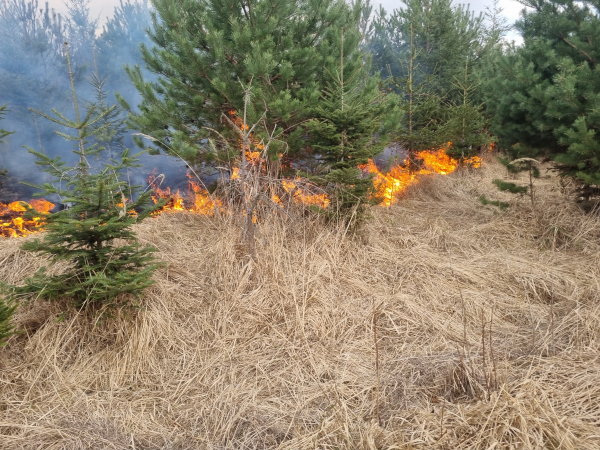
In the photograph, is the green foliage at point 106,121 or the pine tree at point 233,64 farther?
the green foliage at point 106,121

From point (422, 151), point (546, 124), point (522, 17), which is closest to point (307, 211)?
point (546, 124)

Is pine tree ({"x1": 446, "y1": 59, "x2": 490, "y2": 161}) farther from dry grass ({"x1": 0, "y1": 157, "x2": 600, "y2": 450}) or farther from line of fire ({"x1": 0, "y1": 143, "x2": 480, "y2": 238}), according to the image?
dry grass ({"x1": 0, "y1": 157, "x2": 600, "y2": 450})

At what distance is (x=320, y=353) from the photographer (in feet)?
9.23

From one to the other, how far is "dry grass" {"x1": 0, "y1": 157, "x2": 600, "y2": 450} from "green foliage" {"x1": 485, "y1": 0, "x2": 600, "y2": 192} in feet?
3.58

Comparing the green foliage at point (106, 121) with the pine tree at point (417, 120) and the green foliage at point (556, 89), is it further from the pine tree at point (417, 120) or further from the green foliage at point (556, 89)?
the green foliage at point (556, 89)

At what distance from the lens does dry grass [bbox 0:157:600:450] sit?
6.79 feet

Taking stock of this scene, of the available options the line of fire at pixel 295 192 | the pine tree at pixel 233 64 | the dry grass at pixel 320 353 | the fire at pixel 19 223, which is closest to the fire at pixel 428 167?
the line of fire at pixel 295 192

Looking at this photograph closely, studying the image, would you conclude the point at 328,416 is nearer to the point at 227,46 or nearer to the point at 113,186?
the point at 113,186

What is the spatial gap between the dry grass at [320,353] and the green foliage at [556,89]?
1.09 m

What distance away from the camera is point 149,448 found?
2.11m

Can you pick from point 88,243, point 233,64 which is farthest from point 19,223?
point 88,243

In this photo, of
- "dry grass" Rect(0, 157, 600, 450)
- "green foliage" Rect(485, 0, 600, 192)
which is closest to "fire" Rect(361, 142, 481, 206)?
"green foliage" Rect(485, 0, 600, 192)

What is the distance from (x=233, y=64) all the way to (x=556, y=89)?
3.82 m

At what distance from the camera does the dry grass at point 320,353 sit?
6.79 feet
